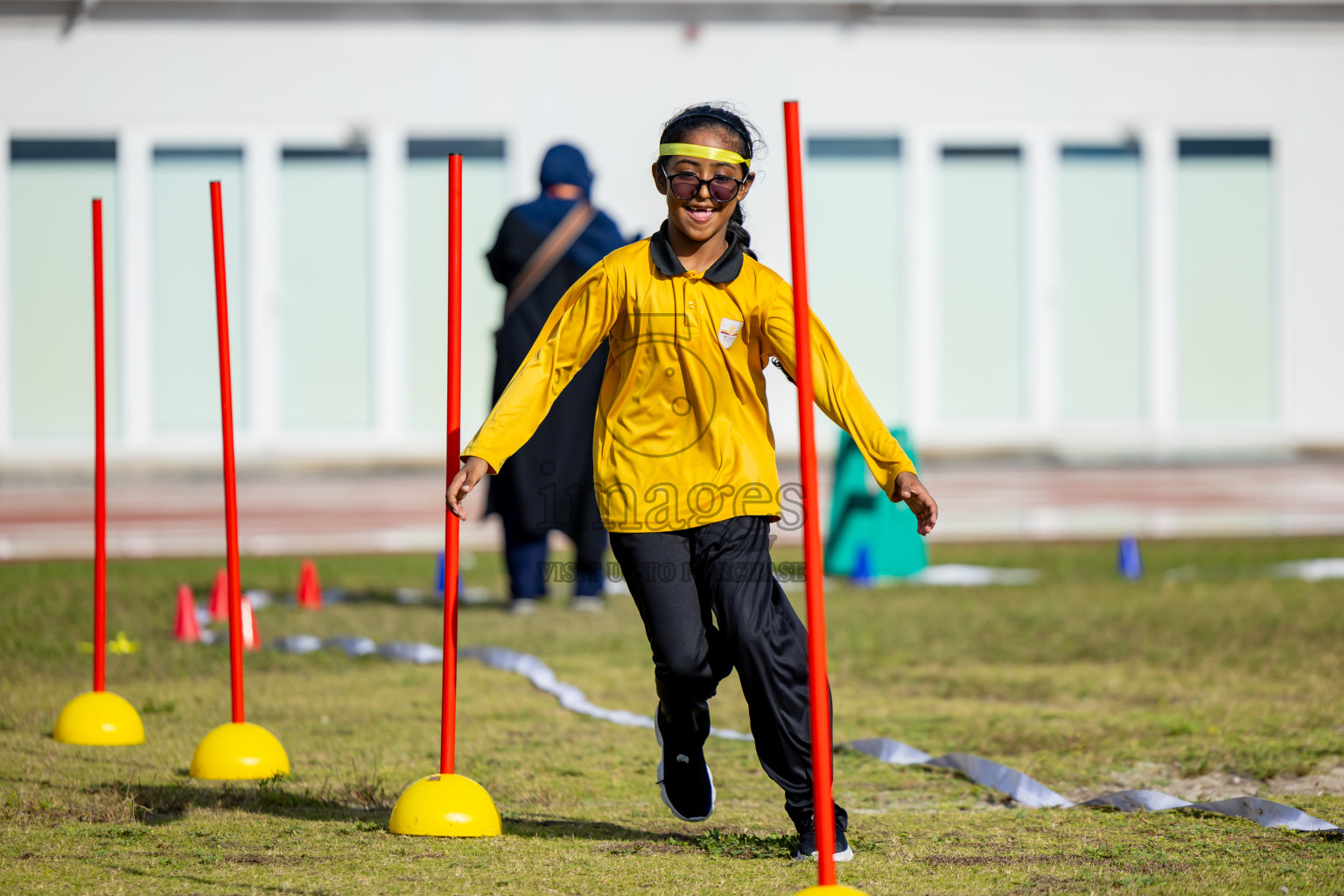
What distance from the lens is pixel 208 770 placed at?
17.2ft

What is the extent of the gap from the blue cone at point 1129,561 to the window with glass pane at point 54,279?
36.4ft

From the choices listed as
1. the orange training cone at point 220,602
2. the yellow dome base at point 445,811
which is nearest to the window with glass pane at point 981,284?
the orange training cone at point 220,602

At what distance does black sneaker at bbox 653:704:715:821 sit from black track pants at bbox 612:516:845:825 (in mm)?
155

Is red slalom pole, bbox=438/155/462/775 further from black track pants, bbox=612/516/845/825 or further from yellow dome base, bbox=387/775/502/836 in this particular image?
black track pants, bbox=612/516/845/825

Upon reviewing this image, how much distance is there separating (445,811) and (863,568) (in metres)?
6.09

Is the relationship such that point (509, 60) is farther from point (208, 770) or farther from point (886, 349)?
point (208, 770)

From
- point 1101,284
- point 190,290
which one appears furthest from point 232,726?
point 1101,284

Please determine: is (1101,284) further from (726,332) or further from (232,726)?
(726,332)

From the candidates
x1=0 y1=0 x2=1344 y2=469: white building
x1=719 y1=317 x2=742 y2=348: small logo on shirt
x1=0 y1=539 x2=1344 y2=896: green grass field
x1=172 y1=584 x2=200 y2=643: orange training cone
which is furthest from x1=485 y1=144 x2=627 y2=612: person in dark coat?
x1=0 y1=0 x2=1344 y2=469: white building

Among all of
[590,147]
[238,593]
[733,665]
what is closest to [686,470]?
[733,665]

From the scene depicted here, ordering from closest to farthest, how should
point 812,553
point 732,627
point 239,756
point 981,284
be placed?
point 812,553 → point 732,627 → point 239,756 → point 981,284

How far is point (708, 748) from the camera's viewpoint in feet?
20.0

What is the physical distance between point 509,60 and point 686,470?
14.2m

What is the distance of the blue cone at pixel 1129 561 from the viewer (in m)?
10.2
